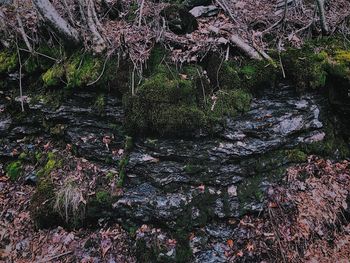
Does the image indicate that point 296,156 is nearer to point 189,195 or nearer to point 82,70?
point 189,195

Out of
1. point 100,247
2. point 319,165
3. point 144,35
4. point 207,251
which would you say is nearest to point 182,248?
point 207,251

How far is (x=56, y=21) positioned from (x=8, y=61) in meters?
1.30

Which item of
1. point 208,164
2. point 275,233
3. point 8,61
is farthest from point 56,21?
point 275,233

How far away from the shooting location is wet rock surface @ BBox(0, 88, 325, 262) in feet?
11.8

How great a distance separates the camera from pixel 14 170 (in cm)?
448

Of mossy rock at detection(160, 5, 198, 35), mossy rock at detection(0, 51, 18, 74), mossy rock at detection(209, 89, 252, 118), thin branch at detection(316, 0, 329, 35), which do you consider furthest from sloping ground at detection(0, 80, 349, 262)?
mossy rock at detection(0, 51, 18, 74)

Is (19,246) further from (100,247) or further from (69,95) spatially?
(69,95)

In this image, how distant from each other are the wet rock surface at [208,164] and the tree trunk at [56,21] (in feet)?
4.00

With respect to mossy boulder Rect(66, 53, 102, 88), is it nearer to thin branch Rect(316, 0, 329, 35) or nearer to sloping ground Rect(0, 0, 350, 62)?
sloping ground Rect(0, 0, 350, 62)

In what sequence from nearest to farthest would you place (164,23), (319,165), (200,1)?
(319,165)
(164,23)
(200,1)

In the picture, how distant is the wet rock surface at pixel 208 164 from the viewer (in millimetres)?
3586

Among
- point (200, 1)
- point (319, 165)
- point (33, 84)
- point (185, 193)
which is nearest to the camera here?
point (185, 193)

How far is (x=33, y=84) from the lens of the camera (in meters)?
4.83

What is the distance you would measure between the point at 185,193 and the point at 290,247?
1.43m
